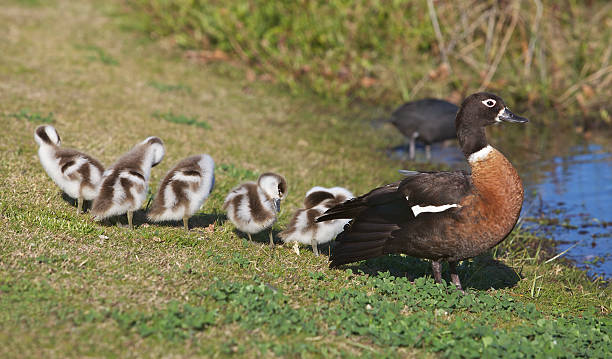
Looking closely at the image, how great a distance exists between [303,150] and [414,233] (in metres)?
5.15

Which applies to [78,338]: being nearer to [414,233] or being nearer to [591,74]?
[414,233]

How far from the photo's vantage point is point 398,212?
5926 mm

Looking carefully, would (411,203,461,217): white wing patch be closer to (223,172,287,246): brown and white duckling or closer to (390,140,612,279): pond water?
(223,172,287,246): brown and white duckling

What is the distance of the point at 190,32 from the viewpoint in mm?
15805

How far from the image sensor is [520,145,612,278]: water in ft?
26.1

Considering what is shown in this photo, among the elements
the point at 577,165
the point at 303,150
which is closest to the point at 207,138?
the point at 303,150

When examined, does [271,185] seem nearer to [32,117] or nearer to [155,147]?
[155,147]

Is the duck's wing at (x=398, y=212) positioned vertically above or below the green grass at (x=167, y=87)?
below

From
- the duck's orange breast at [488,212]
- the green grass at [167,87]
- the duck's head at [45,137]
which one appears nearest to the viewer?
the duck's orange breast at [488,212]

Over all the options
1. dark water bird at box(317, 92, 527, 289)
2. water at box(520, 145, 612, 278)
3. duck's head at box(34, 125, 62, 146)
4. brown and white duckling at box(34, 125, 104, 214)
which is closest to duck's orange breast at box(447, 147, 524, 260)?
dark water bird at box(317, 92, 527, 289)

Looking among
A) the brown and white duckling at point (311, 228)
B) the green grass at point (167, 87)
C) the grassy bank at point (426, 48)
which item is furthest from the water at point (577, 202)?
the green grass at point (167, 87)

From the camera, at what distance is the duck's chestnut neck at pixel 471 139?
600 cm

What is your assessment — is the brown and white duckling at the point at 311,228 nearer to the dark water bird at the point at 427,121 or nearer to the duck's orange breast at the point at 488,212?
the duck's orange breast at the point at 488,212

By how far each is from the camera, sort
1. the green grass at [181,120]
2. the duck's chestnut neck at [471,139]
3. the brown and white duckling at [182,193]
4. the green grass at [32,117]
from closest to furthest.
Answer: the duck's chestnut neck at [471,139] → the brown and white duckling at [182,193] → the green grass at [32,117] → the green grass at [181,120]
